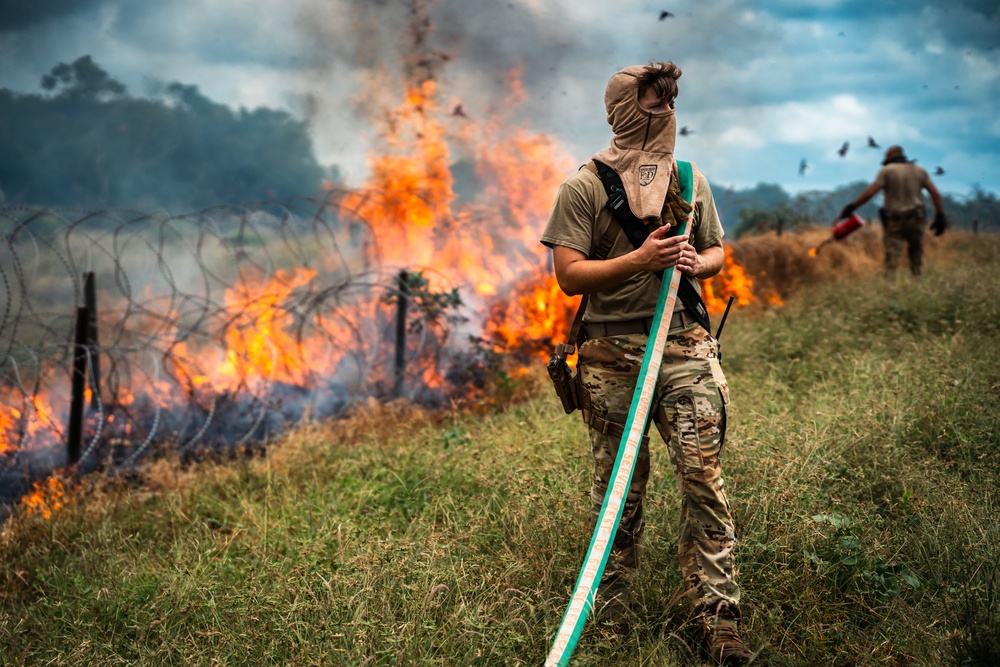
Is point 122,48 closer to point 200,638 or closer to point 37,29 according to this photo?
point 37,29

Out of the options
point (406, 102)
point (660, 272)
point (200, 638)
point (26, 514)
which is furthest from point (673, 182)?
point (406, 102)

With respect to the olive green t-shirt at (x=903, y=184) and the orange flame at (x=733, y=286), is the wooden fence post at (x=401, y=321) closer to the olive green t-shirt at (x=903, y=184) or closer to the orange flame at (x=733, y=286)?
the orange flame at (x=733, y=286)

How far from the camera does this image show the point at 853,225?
10297mm

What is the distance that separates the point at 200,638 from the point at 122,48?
10021 millimetres

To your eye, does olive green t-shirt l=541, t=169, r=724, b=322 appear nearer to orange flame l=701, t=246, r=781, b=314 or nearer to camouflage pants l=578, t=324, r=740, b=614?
camouflage pants l=578, t=324, r=740, b=614

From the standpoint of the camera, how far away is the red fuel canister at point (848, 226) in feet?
33.5

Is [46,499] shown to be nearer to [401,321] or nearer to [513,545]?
[513,545]

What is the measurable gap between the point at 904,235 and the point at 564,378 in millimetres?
8835

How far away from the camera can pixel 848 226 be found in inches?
409

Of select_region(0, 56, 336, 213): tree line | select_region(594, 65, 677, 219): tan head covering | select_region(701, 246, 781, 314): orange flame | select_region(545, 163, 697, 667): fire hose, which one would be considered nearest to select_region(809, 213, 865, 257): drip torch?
select_region(701, 246, 781, 314): orange flame

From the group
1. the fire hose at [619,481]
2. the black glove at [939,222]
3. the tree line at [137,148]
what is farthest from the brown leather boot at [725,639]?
the tree line at [137,148]

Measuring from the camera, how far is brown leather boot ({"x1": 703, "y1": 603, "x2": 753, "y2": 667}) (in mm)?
2627

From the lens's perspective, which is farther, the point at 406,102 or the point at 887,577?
the point at 406,102

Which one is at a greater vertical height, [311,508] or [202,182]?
[202,182]
